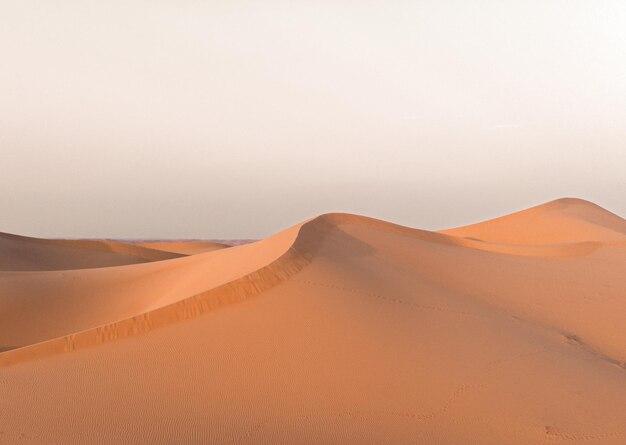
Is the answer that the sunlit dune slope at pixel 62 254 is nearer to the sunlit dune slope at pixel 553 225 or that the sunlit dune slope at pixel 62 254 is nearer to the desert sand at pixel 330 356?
the desert sand at pixel 330 356

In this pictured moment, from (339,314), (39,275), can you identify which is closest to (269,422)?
(339,314)

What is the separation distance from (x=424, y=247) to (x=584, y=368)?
5.64 meters

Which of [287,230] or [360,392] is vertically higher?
[287,230]

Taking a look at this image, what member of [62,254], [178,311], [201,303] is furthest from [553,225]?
[178,311]

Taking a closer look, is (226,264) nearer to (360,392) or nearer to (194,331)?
(194,331)

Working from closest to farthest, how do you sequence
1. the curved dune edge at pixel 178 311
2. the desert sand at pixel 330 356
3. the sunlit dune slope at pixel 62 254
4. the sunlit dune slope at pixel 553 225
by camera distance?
the desert sand at pixel 330 356, the curved dune edge at pixel 178 311, the sunlit dune slope at pixel 62 254, the sunlit dune slope at pixel 553 225

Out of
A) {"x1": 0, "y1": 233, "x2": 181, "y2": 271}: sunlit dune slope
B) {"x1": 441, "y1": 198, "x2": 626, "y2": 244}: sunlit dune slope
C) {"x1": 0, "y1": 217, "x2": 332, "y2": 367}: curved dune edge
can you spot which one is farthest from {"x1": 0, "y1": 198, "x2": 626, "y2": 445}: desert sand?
{"x1": 441, "y1": 198, "x2": 626, "y2": 244}: sunlit dune slope

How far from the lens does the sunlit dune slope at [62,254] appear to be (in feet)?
72.8

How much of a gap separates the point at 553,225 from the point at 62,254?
20.4m

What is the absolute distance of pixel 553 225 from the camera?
25.0m

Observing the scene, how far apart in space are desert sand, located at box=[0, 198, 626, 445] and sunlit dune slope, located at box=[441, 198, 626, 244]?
11193mm

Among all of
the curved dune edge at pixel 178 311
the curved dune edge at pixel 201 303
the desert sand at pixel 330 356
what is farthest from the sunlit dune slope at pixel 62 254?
the curved dune edge at pixel 178 311

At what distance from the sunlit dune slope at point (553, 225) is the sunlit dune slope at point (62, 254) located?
15.9 meters

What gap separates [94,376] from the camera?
6.05m
